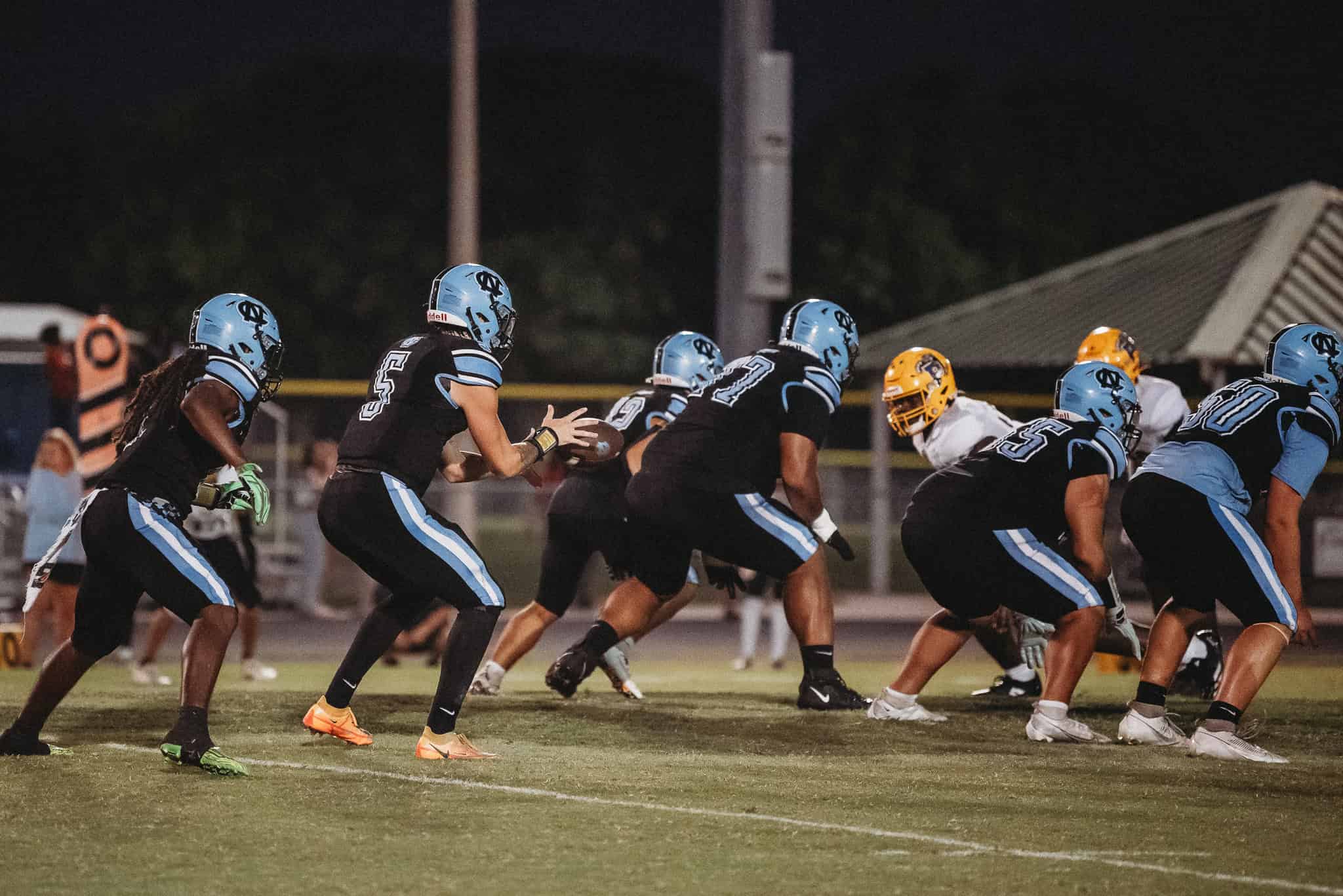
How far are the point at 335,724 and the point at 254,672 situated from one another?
490 centimetres

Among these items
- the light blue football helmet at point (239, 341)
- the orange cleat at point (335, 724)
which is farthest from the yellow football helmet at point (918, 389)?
the light blue football helmet at point (239, 341)

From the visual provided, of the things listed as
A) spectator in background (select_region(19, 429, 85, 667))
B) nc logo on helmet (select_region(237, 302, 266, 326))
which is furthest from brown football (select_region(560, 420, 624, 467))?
spectator in background (select_region(19, 429, 85, 667))

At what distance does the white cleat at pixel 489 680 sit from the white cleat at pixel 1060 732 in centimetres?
317

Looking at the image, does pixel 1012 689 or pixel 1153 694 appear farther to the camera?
pixel 1012 689

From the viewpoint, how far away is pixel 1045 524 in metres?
8.84

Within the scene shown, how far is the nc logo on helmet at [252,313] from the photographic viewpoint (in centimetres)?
760

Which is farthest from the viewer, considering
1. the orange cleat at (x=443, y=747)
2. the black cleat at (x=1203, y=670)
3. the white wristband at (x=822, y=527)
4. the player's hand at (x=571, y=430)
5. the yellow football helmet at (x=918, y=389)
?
the black cleat at (x=1203, y=670)

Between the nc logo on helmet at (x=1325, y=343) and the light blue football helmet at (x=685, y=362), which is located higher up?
the nc logo on helmet at (x=1325, y=343)

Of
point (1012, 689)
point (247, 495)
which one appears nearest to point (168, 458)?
point (247, 495)

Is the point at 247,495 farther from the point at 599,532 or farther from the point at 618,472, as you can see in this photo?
the point at 618,472

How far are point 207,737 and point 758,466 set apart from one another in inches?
136

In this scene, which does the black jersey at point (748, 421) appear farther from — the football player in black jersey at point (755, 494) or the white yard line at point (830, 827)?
the white yard line at point (830, 827)

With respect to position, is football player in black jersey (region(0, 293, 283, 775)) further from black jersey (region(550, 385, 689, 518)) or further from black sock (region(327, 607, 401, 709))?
black jersey (region(550, 385, 689, 518))

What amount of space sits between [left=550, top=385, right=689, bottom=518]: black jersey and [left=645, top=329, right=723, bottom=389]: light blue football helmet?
60 mm
